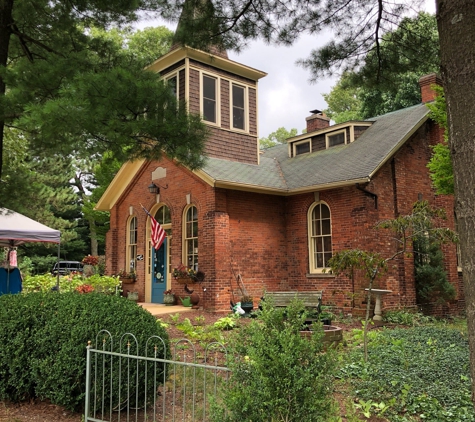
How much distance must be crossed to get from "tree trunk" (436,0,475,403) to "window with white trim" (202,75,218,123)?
12.7 m

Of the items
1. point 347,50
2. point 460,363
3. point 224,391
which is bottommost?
point 460,363

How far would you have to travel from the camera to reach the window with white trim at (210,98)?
1552 centimetres

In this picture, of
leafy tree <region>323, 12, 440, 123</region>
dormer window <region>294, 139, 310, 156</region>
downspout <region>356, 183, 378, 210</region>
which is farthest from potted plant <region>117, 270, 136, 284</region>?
leafy tree <region>323, 12, 440, 123</region>

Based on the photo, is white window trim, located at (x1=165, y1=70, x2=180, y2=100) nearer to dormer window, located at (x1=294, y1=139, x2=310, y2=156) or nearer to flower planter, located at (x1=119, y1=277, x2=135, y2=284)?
dormer window, located at (x1=294, y1=139, x2=310, y2=156)

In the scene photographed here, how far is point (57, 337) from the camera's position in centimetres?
510

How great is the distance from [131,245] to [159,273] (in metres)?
2.06

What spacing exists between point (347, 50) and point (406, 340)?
5374mm

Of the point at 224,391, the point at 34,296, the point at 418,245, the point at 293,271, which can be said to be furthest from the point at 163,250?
the point at 224,391

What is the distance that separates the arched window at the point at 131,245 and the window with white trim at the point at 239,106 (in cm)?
514

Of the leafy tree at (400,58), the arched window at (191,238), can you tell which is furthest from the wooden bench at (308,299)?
the leafy tree at (400,58)

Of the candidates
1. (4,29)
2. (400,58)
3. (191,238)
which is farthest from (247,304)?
(4,29)

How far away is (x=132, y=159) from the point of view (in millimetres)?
8109

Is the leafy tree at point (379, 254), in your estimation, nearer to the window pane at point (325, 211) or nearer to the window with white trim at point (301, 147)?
the window pane at point (325, 211)

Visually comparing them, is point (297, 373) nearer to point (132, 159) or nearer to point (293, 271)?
point (132, 159)
